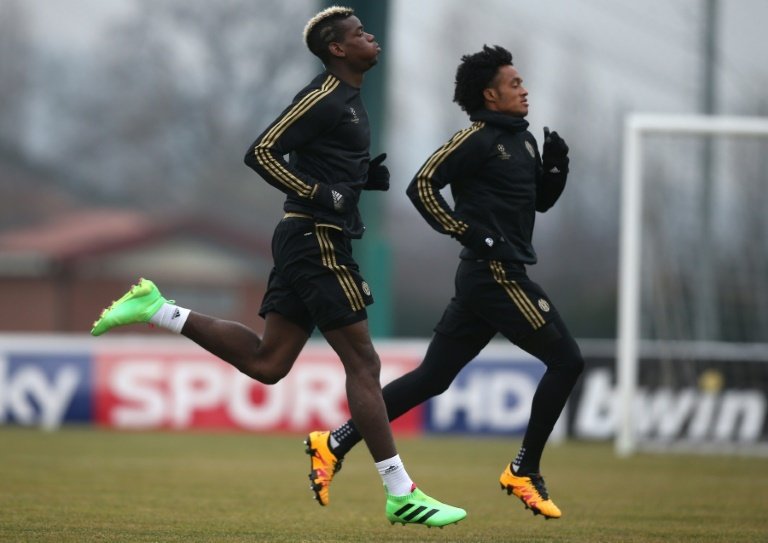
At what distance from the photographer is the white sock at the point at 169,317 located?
23.6 ft

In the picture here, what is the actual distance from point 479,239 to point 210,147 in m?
34.4

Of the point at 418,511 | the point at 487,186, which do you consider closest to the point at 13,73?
the point at 487,186

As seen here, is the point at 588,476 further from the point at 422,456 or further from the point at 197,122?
the point at 197,122

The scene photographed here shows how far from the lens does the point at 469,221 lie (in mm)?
7301

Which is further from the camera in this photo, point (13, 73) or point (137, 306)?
point (13, 73)

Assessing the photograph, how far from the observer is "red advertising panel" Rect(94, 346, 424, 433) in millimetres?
16438

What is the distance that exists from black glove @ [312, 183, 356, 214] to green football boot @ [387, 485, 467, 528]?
4.50 feet

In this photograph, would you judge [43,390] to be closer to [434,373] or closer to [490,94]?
[434,373]

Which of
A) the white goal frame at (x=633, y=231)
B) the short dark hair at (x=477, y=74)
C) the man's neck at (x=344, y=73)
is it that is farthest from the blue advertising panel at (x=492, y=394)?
the man's neck at (x=344, y=73)

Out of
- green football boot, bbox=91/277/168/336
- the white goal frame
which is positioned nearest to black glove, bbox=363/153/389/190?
green football boot, bbox=91/277/168/336

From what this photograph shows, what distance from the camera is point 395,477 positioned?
688 cm

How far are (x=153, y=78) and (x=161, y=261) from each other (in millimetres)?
5176

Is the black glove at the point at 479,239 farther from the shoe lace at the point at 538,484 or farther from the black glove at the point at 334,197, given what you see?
the shoe lace at the point at 538,484

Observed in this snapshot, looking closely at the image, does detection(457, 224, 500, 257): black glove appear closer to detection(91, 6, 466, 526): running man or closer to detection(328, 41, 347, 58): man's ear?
detection(91, 6, 466, 526): running man
